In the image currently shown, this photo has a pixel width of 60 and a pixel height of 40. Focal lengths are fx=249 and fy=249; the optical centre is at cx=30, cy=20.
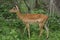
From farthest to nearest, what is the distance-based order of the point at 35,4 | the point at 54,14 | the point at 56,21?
1. the point at 35,4
2. the point at 54,14
3. the point at 56,21

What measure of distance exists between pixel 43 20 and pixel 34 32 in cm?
69

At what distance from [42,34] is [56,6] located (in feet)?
7.54

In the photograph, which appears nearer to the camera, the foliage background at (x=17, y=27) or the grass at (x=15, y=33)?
the grass at (x=15, y=33)

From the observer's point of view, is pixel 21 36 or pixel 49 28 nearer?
pixel 21 36

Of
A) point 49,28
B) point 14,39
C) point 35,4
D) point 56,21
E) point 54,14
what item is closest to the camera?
point 14,39

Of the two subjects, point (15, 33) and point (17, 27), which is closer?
point (15, 33)

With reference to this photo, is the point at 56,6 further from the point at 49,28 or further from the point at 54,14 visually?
the point at 49,28

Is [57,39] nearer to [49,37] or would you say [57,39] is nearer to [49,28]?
[49,37]

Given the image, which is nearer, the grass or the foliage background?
the grass

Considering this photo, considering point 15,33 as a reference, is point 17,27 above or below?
below

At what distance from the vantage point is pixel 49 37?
9023 mm

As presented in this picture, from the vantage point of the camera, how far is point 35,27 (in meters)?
9.71

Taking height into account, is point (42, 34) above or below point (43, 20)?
below

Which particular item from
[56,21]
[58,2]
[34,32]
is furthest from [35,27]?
[58,2]
